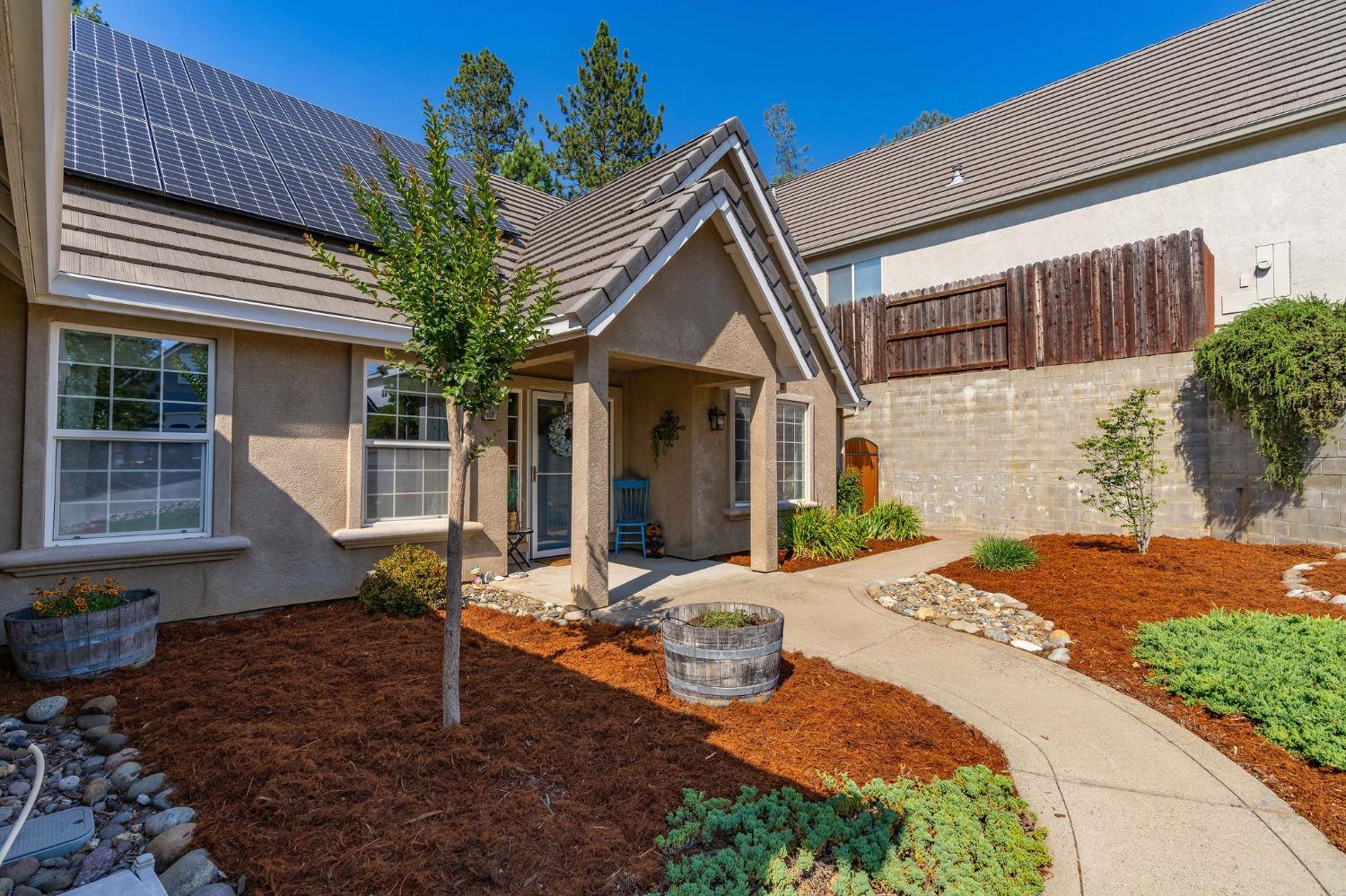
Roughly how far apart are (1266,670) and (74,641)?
822 centimetres

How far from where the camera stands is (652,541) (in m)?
9.41

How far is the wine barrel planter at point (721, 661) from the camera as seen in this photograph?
165 inches

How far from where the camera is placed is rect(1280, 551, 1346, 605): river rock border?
5875 mm

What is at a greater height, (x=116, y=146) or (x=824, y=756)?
(x=116, y=146)

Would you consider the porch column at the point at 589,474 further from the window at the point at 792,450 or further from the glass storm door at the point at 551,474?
the window at the point at 792,450

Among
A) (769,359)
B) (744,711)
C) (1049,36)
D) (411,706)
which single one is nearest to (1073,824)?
(744,711)

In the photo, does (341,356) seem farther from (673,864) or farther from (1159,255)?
(1159,255)

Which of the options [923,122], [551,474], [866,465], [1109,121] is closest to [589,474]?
→ [551,474]

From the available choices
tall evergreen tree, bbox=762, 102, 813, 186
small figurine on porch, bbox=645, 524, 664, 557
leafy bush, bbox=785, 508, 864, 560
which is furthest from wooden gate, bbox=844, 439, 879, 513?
tall evergreen tree, bbox=762, 102, 813, 186

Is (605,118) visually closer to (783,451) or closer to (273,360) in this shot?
(783,451)

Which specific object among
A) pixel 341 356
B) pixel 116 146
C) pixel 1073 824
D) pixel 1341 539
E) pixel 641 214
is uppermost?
pixel 116 146

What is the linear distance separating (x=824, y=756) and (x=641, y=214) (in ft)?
19.1

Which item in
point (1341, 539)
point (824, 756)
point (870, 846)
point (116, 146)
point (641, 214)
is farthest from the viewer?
point (1341, 539)

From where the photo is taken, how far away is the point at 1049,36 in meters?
21.3
